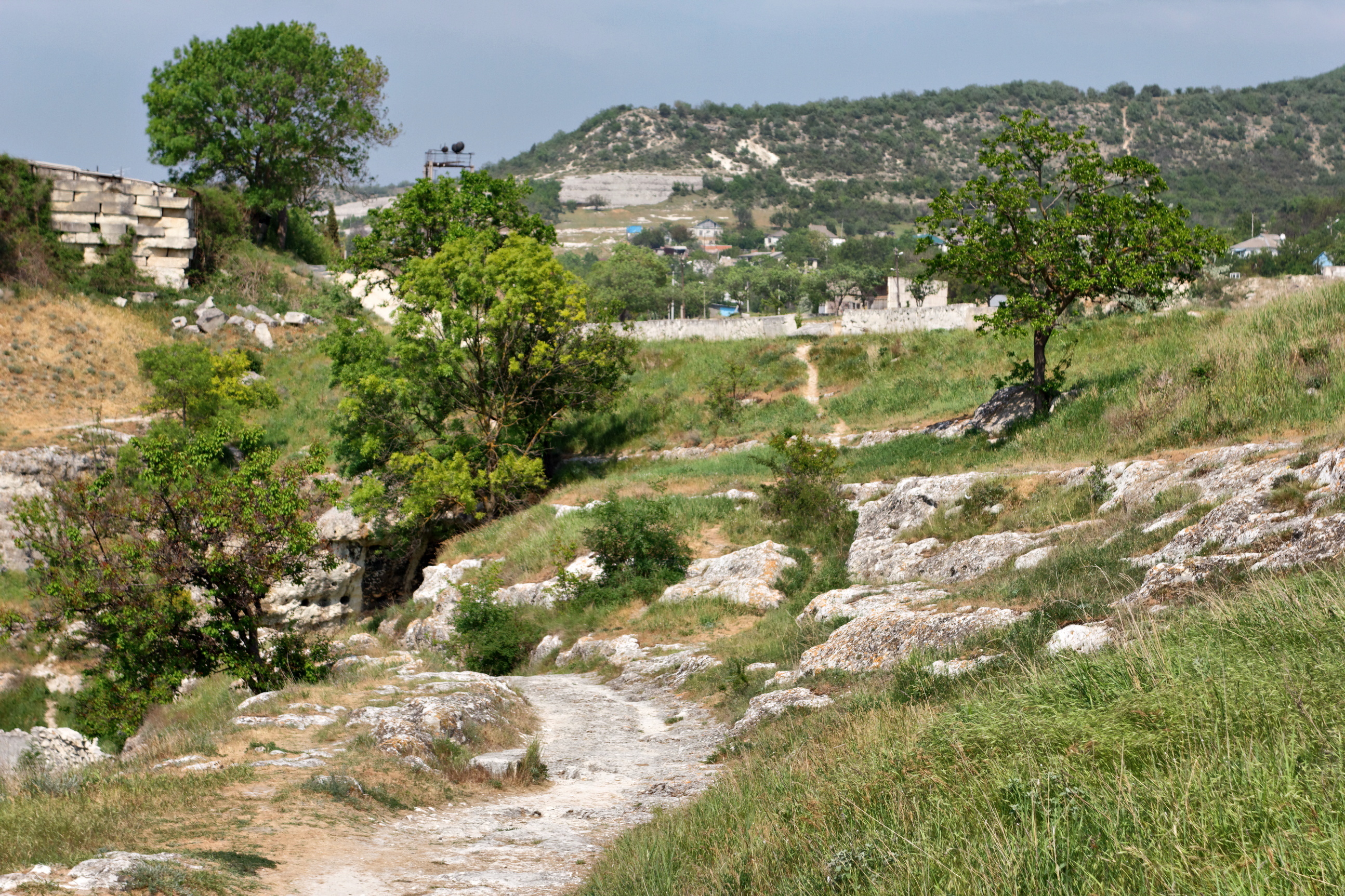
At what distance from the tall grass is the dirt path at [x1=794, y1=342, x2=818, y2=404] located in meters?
29.8

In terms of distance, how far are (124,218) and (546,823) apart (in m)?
43.8

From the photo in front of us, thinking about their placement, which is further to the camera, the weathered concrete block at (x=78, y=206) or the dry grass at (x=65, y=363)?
the weathered concrete block at (x=78, y=206)

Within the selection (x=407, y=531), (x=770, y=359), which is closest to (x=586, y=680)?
(x=407, y=531)

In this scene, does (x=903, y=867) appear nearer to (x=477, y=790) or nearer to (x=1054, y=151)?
(x=477, y=790)

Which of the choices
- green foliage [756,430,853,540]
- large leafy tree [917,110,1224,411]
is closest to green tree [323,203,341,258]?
green foliage [756,430,853,540]

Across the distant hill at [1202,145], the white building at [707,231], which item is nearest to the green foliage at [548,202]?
the white building at [707,231]

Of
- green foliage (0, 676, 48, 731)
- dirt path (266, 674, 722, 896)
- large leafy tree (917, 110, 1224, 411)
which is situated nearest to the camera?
dirt path (266, 674, 722, 896)

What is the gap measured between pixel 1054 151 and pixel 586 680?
1531 centimetres

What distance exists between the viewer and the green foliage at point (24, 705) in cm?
2261

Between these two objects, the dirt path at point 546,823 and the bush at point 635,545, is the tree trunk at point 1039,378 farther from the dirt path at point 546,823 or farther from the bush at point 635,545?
the dirt path at point 546,823

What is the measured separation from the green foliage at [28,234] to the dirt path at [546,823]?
37.6 meters

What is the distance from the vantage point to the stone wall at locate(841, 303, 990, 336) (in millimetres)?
39156

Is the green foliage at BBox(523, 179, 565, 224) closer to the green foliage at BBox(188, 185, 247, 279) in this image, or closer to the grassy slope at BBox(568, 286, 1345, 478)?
the green foliage at BBox(188, 185, 247, 279)

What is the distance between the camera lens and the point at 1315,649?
5156 mm
